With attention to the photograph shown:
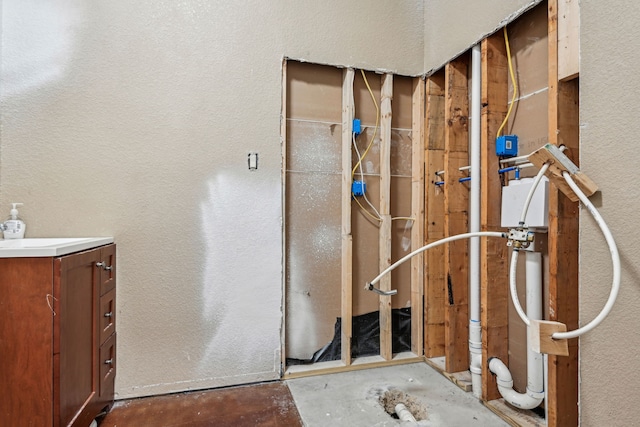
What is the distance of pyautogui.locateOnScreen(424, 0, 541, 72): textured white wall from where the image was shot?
5.19 ft

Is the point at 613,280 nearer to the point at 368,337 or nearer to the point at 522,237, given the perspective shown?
the point at 522,237

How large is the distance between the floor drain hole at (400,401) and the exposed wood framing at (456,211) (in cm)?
38

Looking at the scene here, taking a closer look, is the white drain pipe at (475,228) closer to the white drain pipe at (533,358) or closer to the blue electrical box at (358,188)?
the white drain pipe at (533,358)

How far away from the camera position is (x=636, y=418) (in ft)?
2.71

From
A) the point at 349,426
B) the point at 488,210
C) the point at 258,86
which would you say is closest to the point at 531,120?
the point at 488,210

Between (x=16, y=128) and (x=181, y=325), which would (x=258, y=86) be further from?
(x=181, y=325)

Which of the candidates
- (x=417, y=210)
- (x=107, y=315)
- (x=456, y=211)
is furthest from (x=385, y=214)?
(x=107, y=315)

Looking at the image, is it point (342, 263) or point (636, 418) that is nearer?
point (636, 418)


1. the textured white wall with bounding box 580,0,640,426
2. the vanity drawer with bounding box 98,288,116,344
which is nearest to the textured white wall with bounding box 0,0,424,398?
the vanity drawer with bounding box 98,288,116,344

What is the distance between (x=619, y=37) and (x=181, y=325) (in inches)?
83.1

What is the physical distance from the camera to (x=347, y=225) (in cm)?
202

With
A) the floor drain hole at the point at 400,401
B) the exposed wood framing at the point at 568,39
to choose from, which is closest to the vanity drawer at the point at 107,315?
the floor drain hole at the point at 400,401

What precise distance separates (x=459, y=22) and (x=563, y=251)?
1.39 m

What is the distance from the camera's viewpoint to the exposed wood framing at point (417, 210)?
7.05ft
